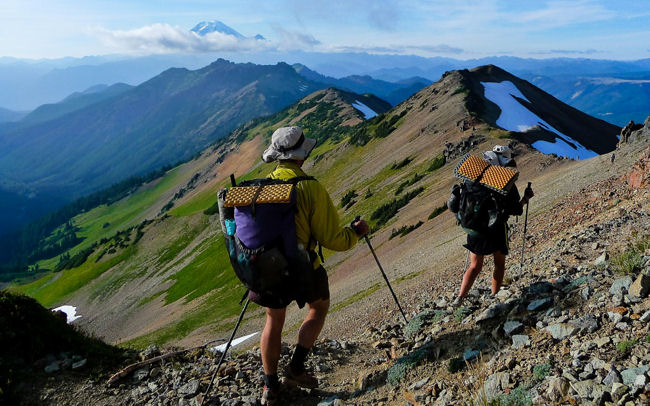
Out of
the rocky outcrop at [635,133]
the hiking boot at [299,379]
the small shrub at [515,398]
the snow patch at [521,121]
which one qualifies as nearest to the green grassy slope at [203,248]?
the snow patch at [521,121]

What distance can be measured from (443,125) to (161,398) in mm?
55462

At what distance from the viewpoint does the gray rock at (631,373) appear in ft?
12.8

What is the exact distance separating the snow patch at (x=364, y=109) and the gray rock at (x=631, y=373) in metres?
150

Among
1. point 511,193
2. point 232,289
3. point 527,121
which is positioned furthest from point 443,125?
point 511,193

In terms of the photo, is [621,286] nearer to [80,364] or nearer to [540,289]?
[540,289]

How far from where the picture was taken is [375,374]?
6.49 m

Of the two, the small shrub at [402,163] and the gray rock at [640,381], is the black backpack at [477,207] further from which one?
the small shrub at [402,163]

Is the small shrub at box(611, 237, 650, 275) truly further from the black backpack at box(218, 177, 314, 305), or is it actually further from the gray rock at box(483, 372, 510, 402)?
the black backpack at box(218, 177, 314, 305)

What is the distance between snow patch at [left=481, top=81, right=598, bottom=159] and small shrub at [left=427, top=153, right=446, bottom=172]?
907cm

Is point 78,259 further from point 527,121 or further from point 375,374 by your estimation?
point 375,374

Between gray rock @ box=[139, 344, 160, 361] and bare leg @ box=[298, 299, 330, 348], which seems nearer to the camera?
bare leg @ box=[298, 299, 330, 348]

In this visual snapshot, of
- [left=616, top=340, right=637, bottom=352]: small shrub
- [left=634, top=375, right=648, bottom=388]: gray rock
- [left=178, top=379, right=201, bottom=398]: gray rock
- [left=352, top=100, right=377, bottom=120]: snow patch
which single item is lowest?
[left=178, top=379, right=201, bottom=398]: gray rock

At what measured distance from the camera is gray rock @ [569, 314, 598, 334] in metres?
5.15

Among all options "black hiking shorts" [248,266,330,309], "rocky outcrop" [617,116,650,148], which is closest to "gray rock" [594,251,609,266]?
"black hiking shorts" [248,266,330,309]
